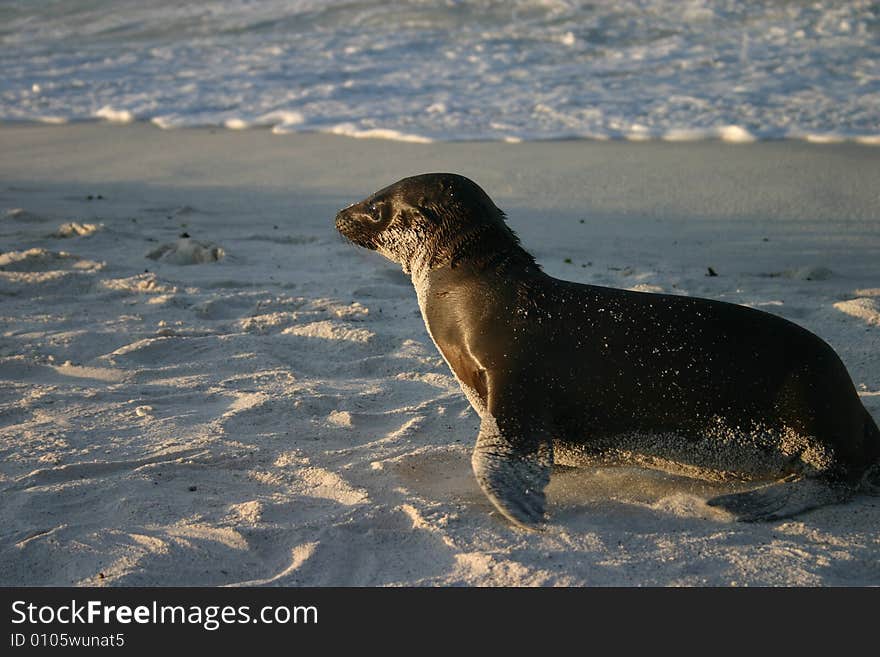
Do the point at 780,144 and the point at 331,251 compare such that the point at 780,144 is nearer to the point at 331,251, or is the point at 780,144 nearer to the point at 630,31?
the point at 331,251

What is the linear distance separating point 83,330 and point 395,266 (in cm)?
210

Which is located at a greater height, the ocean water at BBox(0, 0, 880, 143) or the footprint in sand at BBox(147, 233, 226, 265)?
the ocean water at BBox(0, 0, 880, 143)

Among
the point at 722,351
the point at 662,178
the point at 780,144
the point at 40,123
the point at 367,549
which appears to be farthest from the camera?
the point at 40,123

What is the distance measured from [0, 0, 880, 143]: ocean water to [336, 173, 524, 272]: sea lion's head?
6394 millimetres

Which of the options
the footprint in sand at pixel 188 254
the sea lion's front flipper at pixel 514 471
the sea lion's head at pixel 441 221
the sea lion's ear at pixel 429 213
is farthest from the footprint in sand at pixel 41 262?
the sea lion's front flipper at pixel 514 471

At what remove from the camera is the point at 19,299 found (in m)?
6.45

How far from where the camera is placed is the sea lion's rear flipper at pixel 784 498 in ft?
12.4

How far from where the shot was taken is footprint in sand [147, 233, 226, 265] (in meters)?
7.30

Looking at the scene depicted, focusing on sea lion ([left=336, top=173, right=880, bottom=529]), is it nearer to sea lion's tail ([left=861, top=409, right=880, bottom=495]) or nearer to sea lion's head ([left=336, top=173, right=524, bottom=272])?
sea lion's tail ([left=861, top=409, right=880, bottom=495])

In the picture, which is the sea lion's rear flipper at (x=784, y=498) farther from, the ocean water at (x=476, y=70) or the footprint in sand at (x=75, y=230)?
the ocean water at (x=476, y=70)

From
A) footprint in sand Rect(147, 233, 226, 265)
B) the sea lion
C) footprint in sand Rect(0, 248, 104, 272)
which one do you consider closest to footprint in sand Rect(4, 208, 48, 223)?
footprint in sand Rect(0, 248, 104, 272)

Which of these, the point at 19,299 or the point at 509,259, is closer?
the point at 509,259

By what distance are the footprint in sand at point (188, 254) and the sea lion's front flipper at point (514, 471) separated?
3.95 m
